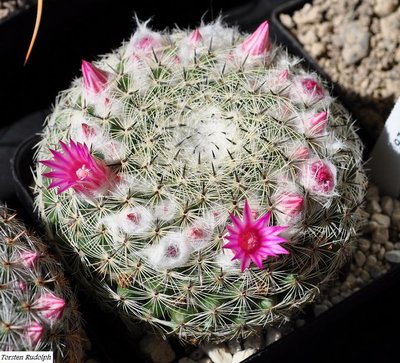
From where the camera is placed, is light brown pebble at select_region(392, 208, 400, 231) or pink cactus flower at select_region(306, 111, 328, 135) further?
light brown pebble at select_region(392, 208, 400, 231)

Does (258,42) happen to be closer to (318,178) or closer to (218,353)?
(318,178)

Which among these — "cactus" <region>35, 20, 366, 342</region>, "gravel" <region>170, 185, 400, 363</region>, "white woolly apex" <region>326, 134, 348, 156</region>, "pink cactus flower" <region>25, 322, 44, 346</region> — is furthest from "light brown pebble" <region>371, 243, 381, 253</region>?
"pink cactus flower" <region>25, 322, 44, 346</region>

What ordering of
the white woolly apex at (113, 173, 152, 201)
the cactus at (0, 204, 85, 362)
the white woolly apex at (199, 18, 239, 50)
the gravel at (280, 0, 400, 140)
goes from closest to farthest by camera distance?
the cactus at (0, 204, 85, 362) → the white woolly apex at (113, 173, 152, 201) → the white woolly apex at (199, 18, 239, 50) → the gravel at (280, 0, 400, 140)

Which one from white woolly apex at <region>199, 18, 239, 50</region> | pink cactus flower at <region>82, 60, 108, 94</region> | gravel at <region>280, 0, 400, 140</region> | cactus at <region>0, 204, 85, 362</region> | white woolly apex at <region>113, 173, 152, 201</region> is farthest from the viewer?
gravel at <region>280, 0, 400, 140</region>

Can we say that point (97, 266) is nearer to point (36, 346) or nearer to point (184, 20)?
point (36, 346)

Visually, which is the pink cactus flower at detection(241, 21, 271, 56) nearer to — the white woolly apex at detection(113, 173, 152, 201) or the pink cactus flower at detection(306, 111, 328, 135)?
the pink cactus flower at detection(306, 111, 328, 135)

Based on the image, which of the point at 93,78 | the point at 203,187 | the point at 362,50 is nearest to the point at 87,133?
the point at 93,78
